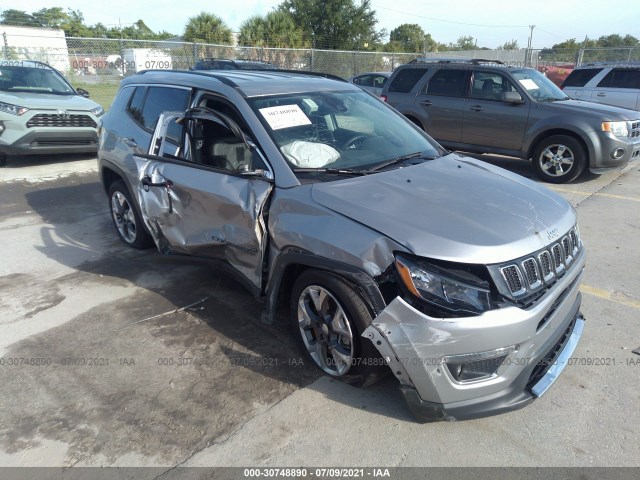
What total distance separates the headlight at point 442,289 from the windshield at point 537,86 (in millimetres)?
6983

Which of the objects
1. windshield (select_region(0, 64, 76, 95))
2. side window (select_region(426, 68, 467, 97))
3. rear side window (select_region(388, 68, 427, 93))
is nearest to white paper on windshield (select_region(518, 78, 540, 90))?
side window (select_region(426, 68, 467, 97))

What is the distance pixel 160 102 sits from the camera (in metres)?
4.34

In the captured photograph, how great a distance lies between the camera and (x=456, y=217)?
264 centimetres

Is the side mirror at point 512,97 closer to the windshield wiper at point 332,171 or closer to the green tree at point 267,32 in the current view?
the windshield wiper at point 332,171

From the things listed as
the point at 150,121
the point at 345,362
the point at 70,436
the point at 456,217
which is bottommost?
the point at 70,436

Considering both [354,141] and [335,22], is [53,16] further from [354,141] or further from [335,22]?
[354,141]

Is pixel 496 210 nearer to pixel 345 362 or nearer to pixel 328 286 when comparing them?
pixel 328 286

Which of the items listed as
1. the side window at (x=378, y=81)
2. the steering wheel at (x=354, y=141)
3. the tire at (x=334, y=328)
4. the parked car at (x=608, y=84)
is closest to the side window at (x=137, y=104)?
the steering wheel at (x=354, y=141)

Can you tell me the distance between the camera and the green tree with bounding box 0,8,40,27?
189ft

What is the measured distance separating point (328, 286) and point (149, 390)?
4.39ft

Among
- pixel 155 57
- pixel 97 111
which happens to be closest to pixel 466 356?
pixel 97 111

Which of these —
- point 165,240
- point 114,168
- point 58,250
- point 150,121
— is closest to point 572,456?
point 165,240

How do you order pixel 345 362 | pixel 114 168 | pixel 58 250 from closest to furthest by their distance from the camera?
pixel 345 362 < pixel 114 168 < pixel 58 250

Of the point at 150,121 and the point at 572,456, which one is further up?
the point at 150,121
